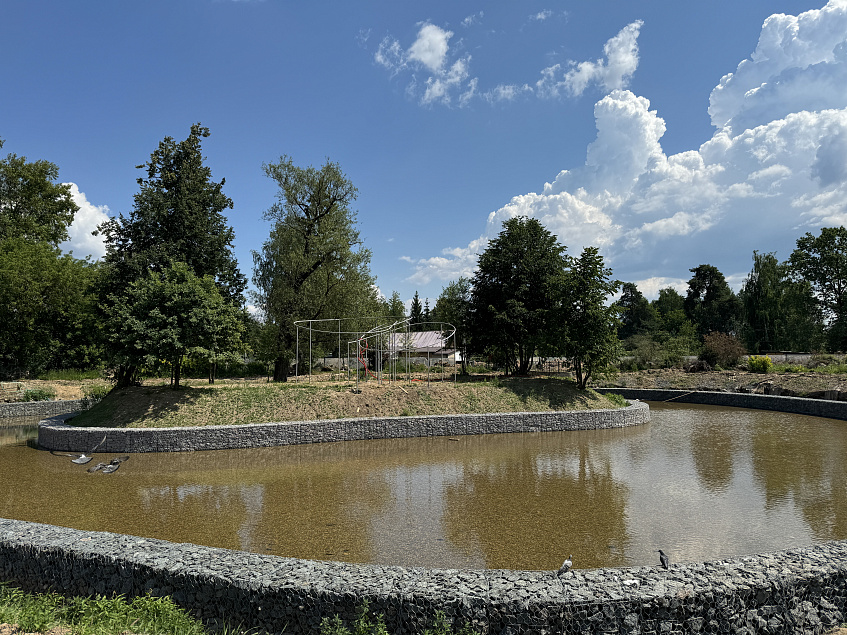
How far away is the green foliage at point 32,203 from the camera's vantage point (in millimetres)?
36250

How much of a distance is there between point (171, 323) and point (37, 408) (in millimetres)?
13091


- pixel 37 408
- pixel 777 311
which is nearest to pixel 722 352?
pixel 777 311

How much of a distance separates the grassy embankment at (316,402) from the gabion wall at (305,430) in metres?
1.05

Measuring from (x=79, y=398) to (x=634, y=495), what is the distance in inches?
1092

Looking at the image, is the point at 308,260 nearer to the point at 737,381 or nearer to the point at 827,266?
the point at 737,381

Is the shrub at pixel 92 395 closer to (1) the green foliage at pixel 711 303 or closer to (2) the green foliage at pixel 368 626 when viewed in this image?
(2) the green foliage at pixel 368 626

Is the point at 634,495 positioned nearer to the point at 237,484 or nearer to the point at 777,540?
the point at 777,540

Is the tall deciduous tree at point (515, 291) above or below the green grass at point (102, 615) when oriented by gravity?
above

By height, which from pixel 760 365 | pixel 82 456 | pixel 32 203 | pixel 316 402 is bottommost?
pixel 82 456

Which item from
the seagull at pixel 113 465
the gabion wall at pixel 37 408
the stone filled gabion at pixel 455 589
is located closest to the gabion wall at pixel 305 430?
the seagull at pixel 113 465

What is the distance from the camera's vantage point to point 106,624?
476 centimetres

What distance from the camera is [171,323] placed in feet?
57.7

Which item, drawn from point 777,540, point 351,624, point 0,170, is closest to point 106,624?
point 351,624

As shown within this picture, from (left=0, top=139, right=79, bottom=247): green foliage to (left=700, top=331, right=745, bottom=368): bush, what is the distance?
47.9m
